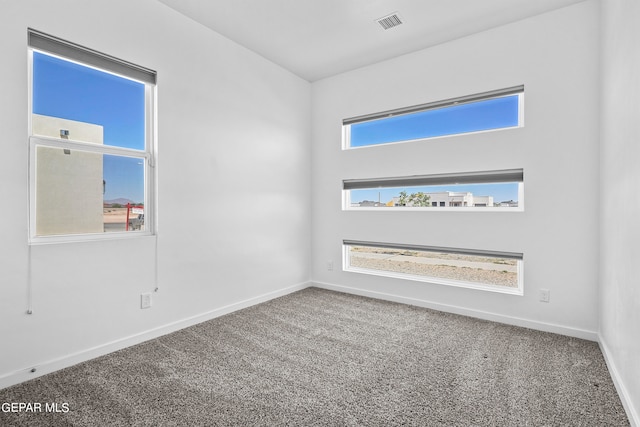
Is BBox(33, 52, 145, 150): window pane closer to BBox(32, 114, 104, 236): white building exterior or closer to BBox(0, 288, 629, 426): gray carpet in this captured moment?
BBox(32, 114, 104, 236): white building exterior

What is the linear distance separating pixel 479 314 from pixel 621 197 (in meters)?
1.69

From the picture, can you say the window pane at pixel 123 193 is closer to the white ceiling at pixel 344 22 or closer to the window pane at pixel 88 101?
the window pane at pixel 88 101

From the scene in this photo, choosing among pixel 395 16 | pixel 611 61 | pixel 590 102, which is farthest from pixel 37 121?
pixel 590 102

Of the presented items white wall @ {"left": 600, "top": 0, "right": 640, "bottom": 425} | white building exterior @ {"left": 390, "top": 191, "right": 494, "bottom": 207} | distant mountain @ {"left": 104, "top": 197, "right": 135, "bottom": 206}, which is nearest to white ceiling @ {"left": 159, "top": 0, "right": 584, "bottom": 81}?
white wall @ {"left": 600, "top": 0, "right": 640, "bottom": 425}

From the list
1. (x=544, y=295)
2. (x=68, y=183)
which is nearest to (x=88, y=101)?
(x=68, y=183)

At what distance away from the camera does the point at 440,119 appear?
11.3 ft

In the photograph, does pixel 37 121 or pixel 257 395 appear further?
pixel 37 121

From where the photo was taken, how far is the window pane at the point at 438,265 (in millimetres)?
3166

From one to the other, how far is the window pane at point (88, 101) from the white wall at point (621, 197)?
3333 mm

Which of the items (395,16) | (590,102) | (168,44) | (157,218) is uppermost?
(395,16)

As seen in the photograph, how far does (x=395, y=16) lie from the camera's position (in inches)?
113

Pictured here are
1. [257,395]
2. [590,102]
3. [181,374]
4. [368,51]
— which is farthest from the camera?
[368,51]

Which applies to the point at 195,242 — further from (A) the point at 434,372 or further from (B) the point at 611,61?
(B) the point at 611,61

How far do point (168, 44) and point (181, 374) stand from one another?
2.67 metres
